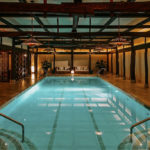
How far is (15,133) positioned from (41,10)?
122 inches

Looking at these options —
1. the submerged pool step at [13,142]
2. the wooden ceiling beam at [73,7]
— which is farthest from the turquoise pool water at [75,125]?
the wooden ceiling beam at [73,7]

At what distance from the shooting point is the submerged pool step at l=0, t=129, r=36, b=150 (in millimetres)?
3969

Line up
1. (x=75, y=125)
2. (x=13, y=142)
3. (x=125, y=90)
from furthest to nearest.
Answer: (x=125, y=90), (x=75, y=125), (x=13, y=142)

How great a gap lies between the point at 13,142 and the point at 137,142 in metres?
2.80

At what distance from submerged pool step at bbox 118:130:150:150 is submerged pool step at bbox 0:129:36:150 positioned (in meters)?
1.99

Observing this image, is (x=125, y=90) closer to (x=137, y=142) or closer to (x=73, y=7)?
(x=137, y=142)

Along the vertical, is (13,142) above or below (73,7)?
below

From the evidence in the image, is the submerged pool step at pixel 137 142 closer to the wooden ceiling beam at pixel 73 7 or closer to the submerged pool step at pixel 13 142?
the submerged pool step at pixel 13 142

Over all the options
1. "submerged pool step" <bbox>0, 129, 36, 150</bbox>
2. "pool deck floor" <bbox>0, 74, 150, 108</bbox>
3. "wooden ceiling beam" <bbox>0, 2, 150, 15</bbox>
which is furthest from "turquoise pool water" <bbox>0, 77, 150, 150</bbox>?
"wooden ceiling beam" <bbox>0, 2, 150, 15</bbox>

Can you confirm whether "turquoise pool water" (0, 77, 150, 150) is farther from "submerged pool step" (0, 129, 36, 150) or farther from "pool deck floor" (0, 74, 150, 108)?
"pool deck floor" (0, 74, 150, 108)

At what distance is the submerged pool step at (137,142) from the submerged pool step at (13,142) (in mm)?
1989

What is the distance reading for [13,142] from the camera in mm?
4211

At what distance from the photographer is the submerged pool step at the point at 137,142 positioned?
3984 mm

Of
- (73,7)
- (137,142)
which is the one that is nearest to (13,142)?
(137,142)
